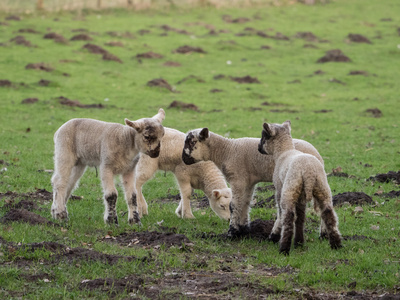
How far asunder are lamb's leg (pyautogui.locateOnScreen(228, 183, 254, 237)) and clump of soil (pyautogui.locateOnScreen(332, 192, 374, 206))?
9.84 feet

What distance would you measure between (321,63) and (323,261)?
28.6m

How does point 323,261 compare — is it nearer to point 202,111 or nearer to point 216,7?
point 202,111

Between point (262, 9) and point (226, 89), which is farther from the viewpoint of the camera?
point (262, 9)

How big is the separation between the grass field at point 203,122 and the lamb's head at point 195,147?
134 centimetres

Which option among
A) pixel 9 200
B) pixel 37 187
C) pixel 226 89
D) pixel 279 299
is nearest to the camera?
pixel 279 299

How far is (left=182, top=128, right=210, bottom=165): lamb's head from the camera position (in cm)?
1034

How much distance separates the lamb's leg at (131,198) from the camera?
10.7 metres

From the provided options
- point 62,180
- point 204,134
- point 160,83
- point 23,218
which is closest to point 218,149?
point 204,134

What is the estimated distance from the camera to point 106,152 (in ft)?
34.4

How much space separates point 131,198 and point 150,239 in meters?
1.75

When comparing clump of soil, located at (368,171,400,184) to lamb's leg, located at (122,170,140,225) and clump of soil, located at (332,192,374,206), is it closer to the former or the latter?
clump of soil, located at (332,192,374,206)

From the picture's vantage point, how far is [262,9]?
50.3 meters

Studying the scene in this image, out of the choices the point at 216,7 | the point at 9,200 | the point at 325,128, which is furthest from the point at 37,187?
the point at 216,7

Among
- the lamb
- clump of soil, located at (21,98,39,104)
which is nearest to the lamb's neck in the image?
the lamb
